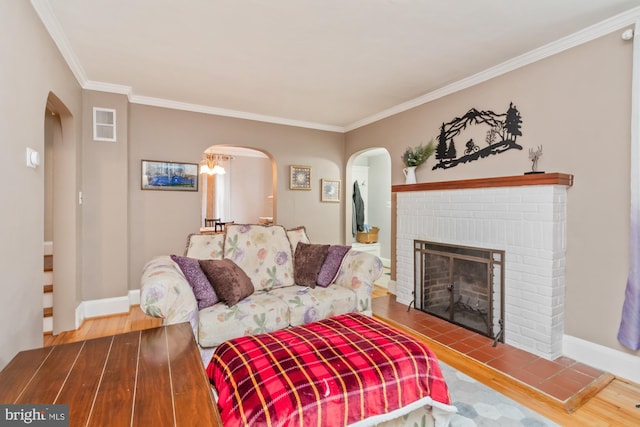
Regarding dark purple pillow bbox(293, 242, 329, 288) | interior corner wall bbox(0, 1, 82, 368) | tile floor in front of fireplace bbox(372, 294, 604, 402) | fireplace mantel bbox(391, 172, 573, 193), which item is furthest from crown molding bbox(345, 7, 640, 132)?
interior corner wall bbox(0, 1, 82, 368)

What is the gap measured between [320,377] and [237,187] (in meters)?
7.03

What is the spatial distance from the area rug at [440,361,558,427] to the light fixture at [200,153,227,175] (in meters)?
5.83

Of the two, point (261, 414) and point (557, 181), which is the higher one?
point (557, 181)

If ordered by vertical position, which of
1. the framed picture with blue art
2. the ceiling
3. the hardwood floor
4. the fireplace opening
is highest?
the ceiling

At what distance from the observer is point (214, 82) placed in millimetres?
3434

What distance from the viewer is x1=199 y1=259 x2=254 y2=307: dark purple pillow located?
8.38 ft

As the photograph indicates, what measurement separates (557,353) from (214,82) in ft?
13.1

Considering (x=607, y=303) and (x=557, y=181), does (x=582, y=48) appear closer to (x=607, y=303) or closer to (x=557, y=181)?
(x=557, y=181)

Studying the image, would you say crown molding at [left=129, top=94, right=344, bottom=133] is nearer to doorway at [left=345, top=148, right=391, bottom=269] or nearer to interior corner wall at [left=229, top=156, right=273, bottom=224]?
doorway at [left=345, top=148, right=391, bottom=269]

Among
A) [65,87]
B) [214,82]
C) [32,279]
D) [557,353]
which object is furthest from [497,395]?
[65,87]

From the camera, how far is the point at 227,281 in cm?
259

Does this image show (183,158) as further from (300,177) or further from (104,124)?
(300,177)

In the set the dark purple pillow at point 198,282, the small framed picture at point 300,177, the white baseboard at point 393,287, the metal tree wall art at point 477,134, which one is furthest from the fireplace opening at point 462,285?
the dark purple pillow at point 198,282

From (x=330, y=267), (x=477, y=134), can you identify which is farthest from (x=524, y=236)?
(x=330, y=267)
